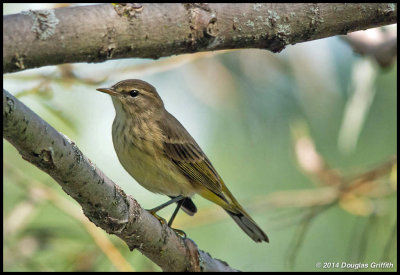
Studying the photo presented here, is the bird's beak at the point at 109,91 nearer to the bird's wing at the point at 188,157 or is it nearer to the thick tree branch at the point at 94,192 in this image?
the bird's wing at the point at 188,157

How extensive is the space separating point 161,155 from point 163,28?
209cm

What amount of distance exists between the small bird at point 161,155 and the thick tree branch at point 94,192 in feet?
2.28

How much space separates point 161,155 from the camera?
4.02 meters

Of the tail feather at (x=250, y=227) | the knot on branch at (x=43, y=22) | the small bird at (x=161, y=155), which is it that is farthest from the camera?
the tail feather at (x=250, y=227)

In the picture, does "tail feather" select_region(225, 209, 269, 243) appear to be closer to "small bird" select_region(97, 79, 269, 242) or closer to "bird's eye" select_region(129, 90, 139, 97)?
"small bird" select_region(97, 79, 269, 242)

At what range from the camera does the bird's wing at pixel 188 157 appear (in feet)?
13.5

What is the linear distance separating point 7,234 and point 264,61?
288 cm

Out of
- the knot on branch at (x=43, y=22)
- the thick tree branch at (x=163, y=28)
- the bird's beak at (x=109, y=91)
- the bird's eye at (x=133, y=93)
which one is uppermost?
the knot on branch at (x=43, y=22)

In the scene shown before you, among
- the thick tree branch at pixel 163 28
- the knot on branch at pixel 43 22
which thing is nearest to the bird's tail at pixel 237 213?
the thick tree branch at pixel 163 28

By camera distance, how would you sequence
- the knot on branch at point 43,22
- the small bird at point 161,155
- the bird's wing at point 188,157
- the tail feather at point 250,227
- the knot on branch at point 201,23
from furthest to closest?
the tail feather at point 250,227
the bird's wing at point 188,157
the small bird at point 161,155
the knot on branch at point 201,23
the knot on branch at point 43,22

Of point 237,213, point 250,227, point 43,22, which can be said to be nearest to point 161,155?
point 237,213

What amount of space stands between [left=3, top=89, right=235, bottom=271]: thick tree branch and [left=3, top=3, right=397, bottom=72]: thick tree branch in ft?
0.71

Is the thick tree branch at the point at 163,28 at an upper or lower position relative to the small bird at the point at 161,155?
upper

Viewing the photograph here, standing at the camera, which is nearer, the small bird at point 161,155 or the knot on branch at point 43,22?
the knot on branch at point 43,22
